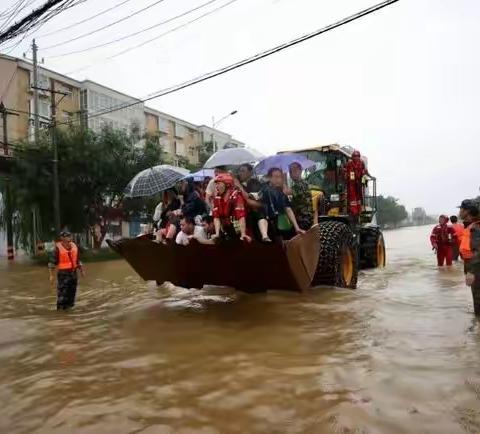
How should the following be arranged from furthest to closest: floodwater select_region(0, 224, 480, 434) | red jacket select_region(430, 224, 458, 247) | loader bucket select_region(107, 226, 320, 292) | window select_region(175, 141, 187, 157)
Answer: window select_region(175, 141, 187, 157) < red jacket select_region(430, 224, 458, 247) < loader bucket select_region(107, 226, 320, 292) < floodwater select_region(0, 224, 480, 434)

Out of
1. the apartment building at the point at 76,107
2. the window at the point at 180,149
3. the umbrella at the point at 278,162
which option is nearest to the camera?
the umbrella at the point at 278,162

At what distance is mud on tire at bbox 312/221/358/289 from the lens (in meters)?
9.44

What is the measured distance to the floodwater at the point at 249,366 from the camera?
398 cm

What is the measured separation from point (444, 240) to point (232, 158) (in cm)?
962

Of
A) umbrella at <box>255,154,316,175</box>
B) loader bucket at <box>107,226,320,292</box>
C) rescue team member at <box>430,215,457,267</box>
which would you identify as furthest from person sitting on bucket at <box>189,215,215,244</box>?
rescue team member at <box>430,215,457,267</box>

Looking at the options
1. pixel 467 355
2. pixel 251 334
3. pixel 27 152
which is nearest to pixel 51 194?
pixel 27 152

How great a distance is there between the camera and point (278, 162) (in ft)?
27.5

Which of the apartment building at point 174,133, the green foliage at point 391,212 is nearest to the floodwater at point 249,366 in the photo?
the apartment building at point 174,133

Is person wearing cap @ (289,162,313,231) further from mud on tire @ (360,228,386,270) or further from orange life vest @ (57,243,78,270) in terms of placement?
mud on tire @ (360,228,386,270)

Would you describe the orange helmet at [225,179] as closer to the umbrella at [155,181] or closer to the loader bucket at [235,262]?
the loader bucket at [235,262]

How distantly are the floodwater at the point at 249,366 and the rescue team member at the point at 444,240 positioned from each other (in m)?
6.14

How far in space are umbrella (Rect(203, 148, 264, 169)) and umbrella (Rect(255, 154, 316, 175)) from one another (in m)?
0.35

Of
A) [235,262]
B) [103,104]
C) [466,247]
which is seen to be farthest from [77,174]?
[103,104]

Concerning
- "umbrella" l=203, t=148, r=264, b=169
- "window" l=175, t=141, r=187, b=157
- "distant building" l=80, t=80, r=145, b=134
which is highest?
"distant building" l=80, t=80, r=145, b=134
